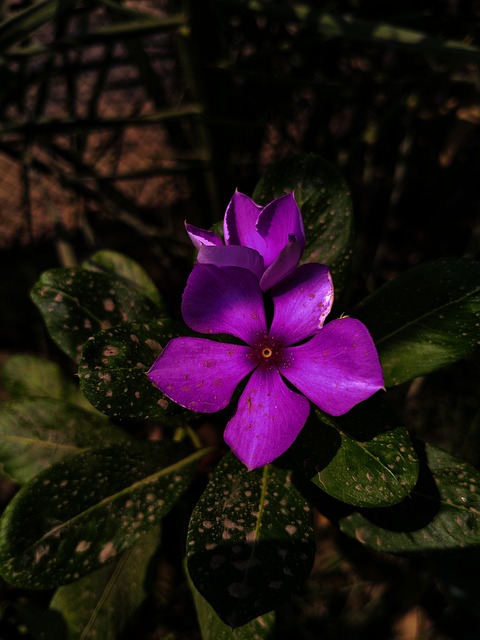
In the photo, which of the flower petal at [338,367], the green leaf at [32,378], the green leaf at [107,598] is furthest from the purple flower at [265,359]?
the green leaf at [32,378]

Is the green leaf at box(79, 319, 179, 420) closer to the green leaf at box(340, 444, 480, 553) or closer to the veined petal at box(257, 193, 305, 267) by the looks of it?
the veined petal at box(257, 193, 305, 267)

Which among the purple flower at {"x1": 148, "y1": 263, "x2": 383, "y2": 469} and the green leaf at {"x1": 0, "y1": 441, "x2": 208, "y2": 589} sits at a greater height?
the purple flower at {"x1": 148, "y1": 263, "x2": 383, "y2": 469}

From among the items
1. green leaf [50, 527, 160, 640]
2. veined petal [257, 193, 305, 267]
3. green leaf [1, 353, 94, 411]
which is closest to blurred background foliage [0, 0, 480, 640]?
green leaf [50, 527, 160, 640]

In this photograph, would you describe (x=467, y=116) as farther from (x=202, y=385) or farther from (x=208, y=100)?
(x=202, y=385)

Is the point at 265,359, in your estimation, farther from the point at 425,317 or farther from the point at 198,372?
the point at 425,317

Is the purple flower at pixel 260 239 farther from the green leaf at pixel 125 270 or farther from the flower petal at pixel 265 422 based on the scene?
the green leaf at pixel 125 270

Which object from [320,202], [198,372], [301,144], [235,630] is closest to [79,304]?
[198,372]

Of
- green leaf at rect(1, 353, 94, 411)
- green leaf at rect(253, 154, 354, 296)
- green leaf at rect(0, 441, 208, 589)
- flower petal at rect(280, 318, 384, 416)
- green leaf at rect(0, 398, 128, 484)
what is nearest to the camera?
flower petal at rect(280, 318, 384, 416)
